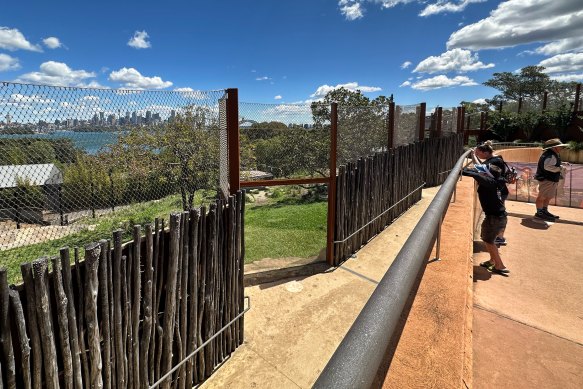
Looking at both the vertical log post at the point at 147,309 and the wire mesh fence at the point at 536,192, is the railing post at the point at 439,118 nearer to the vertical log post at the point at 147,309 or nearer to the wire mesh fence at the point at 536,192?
the wire mesh fence at the point at 536,192

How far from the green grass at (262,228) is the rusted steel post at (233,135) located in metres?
0.86

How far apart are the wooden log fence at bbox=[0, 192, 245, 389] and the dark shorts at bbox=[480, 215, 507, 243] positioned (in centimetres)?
372

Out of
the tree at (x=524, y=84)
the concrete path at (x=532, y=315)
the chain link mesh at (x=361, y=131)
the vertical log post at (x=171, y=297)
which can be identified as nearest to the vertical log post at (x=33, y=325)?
the vertical log post at (x=171, y=297)

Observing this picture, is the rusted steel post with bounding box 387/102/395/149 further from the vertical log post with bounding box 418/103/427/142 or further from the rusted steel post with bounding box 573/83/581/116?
the rusted steel post with bounding box 573/83/581/116

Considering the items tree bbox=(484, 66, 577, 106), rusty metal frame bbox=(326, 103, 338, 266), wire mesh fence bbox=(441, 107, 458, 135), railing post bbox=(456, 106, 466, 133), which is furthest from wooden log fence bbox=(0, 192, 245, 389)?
tree bbox=(484, 66, 577, 106)

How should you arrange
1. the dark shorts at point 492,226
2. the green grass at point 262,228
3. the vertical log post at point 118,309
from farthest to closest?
the dark shorts at point 492,226 < the green grass at point 262,228 < the vertical log post at point 118,309

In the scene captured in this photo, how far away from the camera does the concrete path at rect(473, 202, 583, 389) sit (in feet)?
7.97

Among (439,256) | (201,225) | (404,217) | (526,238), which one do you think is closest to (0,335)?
(201,225)

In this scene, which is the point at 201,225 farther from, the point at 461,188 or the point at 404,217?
the point at 404,217

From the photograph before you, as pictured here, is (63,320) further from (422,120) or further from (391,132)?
(422,120)

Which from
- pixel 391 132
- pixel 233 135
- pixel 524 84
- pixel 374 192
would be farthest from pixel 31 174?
pixel 524 84

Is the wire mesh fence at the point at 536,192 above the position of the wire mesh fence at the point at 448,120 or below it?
below

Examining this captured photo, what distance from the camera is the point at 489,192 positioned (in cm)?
514

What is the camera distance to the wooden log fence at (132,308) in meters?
1.88
